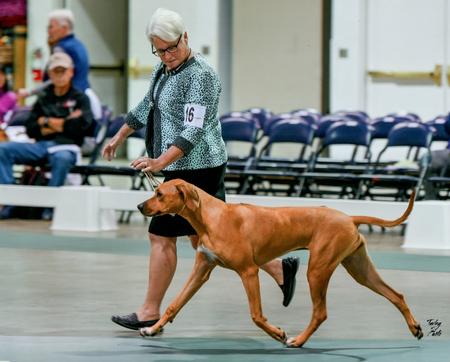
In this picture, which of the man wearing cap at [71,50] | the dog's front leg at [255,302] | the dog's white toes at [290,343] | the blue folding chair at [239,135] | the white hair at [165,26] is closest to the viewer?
the dog's front leg at [255,302]

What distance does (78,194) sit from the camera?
42.3 feet

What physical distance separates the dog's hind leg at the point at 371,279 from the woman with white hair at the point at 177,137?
55 centimetres

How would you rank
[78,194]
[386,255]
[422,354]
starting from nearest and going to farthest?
1. [422,354]
2. [386,255]
3. [78,194]

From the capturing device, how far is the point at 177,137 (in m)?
7.23

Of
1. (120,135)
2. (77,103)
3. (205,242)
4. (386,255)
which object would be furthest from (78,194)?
(205,242)

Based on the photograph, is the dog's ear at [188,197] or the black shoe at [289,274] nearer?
the dog's ear at [188,197]

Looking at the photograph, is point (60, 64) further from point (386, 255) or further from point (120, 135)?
point (120, 135)

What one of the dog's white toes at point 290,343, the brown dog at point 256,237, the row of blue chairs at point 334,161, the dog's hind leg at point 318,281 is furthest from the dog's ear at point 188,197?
the row of blue chairs at point 334,161

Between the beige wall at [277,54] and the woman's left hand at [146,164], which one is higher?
the beige wall at [277,54]

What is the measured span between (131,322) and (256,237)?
98cm

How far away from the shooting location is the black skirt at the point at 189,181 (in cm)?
736

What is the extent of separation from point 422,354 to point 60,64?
7.61 metres

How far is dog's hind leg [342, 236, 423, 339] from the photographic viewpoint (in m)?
7.02

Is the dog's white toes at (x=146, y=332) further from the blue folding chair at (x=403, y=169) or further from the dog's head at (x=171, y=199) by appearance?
the blue folding chair at (x=403, y=169)
